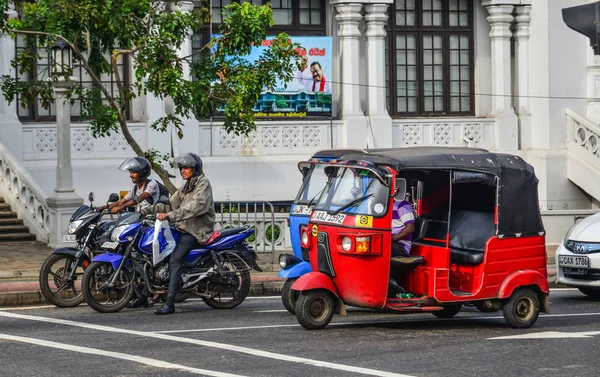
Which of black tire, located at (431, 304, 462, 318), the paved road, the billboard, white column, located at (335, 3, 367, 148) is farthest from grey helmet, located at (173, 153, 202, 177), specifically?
white column, located at (335, 3, 367, 148)

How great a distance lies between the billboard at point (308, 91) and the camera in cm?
2839

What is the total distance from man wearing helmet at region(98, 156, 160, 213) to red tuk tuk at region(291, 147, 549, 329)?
2479mm

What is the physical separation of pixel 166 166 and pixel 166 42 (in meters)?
8.04

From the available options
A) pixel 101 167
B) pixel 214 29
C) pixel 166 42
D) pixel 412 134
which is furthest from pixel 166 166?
pixel 166 42

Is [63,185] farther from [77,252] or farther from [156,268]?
[156,268]

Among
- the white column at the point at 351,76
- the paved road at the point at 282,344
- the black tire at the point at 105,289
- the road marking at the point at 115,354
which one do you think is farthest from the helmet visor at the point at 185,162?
the white column at the point at 351,76

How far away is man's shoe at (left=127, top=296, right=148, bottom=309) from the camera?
1520 cm

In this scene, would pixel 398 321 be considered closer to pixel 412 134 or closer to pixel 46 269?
pixel 46 269

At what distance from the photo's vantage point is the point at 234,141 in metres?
28.0

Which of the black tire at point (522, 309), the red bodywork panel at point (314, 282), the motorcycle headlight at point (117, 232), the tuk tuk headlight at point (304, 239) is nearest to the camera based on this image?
the red bodywork panel at point (314, 282)

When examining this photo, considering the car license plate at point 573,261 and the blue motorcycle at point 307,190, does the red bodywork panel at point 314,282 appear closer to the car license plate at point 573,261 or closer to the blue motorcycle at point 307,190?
the blue motorcycle at point 307,190

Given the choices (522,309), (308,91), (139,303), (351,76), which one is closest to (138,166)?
(139,303)

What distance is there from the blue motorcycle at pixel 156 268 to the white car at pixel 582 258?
412cm

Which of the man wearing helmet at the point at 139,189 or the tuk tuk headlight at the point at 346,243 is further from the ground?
the man wearing helmet at the point at 139,189
